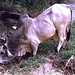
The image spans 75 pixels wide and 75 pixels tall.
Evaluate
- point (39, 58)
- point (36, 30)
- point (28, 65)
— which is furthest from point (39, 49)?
point (28, 65)

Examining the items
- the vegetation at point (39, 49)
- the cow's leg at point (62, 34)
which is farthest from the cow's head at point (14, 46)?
the cow's leg at point (62, 34)

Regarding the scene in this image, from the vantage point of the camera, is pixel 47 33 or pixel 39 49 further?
pixel 39 49

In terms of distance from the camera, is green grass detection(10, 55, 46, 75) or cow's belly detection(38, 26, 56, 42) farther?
cow's belly detection(38, 26, 56, 42)

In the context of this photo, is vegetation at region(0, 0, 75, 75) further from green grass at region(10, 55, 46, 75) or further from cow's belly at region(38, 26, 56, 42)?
cow's belly at region(38, 26, 56, 42)

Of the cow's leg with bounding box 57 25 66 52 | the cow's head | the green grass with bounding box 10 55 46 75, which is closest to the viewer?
the green grass with bounding box 10 55 46 75

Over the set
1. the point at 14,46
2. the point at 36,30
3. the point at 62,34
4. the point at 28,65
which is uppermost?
the point at 36,30

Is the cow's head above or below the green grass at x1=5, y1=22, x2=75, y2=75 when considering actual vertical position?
above

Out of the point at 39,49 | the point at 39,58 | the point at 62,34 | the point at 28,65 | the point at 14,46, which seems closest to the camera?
the point at 28,65

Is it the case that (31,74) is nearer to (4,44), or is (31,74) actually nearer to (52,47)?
(4,44)

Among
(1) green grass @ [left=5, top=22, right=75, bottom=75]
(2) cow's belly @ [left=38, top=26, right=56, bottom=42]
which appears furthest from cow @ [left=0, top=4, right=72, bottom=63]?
(1) green grass @ [left=5, top=22, right=75, bottom=75]

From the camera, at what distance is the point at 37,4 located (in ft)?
22.0

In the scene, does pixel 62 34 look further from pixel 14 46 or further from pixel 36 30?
pixel 14 46

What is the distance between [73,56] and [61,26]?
0.89 metres

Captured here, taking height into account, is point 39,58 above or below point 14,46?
below
